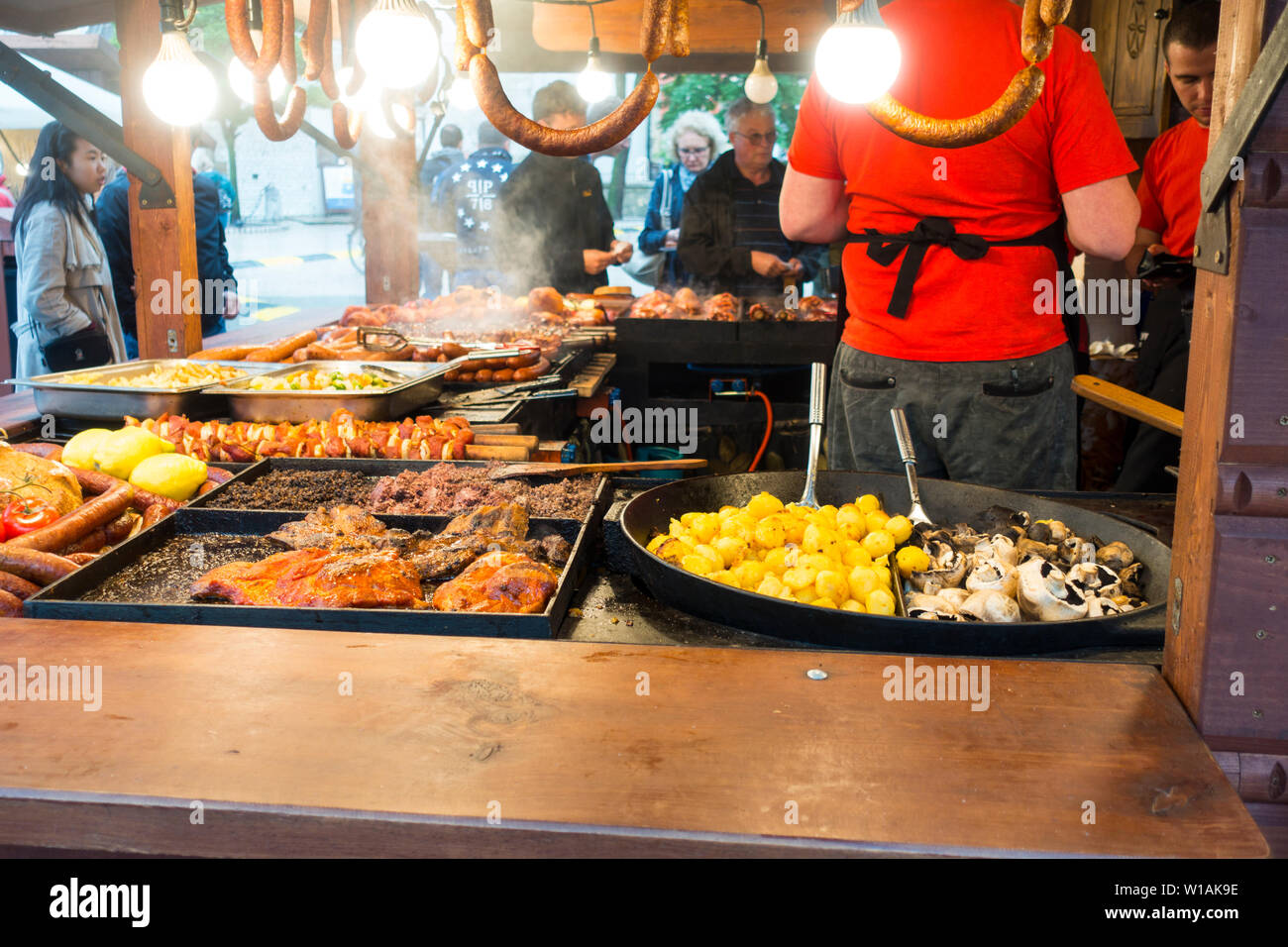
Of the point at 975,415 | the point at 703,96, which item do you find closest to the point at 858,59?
the point at 975,415

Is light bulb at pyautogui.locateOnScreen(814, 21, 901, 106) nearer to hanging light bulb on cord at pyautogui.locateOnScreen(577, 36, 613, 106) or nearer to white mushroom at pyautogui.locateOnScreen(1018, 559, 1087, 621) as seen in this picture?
white mushroom at pyautogui.locateOnScreen(1018, 559, 1087, 621)

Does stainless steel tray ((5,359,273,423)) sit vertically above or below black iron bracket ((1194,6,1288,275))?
below

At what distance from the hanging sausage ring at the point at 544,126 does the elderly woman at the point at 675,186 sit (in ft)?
22.4

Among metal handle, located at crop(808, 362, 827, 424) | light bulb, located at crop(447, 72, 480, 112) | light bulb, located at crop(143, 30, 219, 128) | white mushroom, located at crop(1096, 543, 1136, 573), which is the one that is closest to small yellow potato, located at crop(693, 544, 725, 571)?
metal handle, located at crop(808, 362, 827, 424)

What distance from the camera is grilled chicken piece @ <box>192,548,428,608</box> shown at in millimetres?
1785

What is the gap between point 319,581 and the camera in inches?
71.6

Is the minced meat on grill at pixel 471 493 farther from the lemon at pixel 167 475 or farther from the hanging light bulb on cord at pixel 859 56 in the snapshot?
the hanging light bulb on cord at pixel 859 56

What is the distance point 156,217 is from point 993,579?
4515 millimetres

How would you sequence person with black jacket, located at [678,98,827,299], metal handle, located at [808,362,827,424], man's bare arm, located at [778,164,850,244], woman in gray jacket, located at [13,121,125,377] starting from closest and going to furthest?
metal handle, located at [808,362,827,424] → man's bare arm, located at [778,164,850,244] → woman in gray jacket, located at [13,121,125,377] → person with black jacket, located at [678,98,827,299]

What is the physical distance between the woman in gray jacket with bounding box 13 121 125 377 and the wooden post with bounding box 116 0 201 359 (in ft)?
6.25

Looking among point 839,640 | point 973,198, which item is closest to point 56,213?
point 973,198

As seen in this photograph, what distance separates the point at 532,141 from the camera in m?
2.21

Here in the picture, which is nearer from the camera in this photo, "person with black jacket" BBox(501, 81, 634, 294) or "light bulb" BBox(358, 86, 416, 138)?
"light bulb" BBox(358, 86, 416, 138)

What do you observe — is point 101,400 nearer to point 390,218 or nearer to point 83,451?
point 83,451
